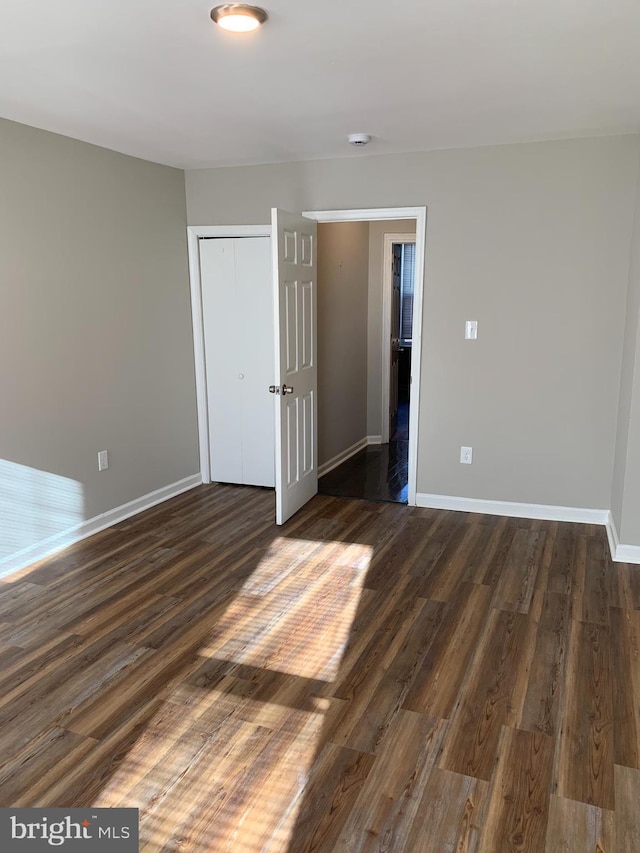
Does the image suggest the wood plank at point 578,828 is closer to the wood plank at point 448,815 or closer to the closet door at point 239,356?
the wood plank at point 448,815

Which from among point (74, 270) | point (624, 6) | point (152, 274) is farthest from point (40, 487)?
point (624, 6)

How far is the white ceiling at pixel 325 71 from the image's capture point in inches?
78.9

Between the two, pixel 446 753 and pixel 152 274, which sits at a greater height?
pixel 152 274

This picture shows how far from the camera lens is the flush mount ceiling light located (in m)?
1.93

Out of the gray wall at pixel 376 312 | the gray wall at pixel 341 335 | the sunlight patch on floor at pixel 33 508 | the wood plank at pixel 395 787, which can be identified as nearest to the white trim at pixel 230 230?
the gray wall at pixel 341 335

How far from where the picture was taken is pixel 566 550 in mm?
3684

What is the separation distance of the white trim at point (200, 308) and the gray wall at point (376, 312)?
5.79 ft

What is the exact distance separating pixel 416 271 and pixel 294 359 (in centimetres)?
103

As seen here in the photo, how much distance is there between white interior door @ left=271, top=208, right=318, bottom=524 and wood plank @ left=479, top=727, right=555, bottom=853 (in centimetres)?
226

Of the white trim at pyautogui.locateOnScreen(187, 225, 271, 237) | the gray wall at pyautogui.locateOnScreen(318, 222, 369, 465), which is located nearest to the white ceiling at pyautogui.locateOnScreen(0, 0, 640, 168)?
the white trim at pyautogui.locateOnScreen(187, 225, 271, 237)

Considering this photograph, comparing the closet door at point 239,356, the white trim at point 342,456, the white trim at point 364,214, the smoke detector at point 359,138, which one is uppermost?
the smoke detector at point 359,138

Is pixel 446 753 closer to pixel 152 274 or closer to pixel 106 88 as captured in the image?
pixel 106 88

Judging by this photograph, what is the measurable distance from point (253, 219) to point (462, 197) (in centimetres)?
153

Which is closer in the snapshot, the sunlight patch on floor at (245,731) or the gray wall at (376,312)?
the sunlight patch on floor at (245,731)
